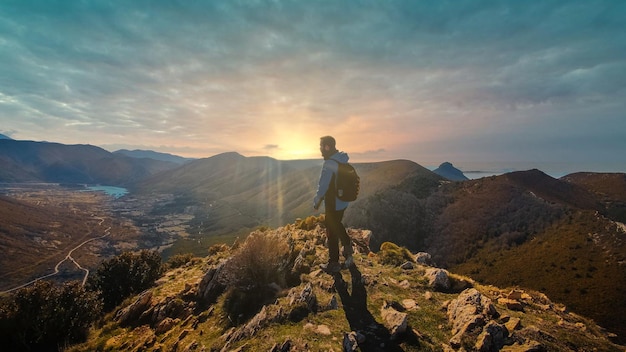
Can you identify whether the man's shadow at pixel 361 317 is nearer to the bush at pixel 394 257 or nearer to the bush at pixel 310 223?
the bush at pixel 394 257

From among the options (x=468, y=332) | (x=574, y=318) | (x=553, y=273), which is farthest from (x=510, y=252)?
(x=468, y=332)

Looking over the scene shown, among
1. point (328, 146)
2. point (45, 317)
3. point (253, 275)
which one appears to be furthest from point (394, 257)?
point (45, 317)

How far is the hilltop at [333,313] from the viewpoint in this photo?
680 centimetres

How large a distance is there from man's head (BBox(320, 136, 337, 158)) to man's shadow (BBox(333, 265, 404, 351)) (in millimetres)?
4470

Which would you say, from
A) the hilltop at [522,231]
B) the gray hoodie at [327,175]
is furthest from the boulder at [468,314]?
the hilltop at [522,231]

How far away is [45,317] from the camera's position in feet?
35.1

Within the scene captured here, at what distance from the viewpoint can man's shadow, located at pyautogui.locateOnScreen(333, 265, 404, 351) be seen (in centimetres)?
680

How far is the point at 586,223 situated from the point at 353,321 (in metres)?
91.3

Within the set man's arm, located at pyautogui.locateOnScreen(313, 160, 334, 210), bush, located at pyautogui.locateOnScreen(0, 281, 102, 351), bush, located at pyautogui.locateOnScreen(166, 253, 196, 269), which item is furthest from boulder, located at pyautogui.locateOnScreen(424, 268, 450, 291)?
bush, located at pyautogui.locateOnScreen(166, 253, 196, 269)

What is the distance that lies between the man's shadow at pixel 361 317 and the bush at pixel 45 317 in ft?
31.3

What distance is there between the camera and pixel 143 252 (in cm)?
2130

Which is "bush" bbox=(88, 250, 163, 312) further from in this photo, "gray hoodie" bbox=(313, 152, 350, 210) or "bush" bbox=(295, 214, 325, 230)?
"gray hoodie" bbox=(313, 152, 350, 210)

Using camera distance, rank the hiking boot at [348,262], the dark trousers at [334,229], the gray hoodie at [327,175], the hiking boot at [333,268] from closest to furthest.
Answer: the gray hoodie at [327,175]
the dark trousers at [334,229]
the hiking boot at [333,268]
the hiking boot at [348,262]

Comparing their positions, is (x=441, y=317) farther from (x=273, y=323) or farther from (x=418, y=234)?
(x=418, y=234)
